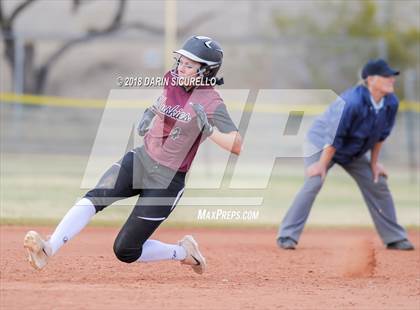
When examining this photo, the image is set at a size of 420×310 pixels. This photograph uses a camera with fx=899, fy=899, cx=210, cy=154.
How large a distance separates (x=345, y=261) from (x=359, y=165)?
71.8 inches

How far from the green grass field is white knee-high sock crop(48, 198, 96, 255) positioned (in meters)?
4.66

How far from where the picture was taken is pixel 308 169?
10648mm

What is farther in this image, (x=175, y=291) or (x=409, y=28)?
(x=409, y=28)

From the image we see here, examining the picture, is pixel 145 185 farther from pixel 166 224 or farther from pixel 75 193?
pixel 75 193

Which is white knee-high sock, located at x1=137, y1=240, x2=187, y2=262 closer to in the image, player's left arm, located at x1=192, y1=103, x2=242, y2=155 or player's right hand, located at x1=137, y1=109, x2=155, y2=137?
player's right hand, located at x1=137, y1=109, x2=155, y2=137

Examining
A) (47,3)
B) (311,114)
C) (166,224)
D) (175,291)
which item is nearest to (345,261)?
(175,291)

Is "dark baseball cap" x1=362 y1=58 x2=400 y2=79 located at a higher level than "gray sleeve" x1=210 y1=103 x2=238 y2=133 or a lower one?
lower

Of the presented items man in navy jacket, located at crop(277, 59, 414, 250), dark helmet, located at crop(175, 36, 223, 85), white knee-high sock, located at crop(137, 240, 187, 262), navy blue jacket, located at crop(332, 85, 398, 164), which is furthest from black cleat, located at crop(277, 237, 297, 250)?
dark helmet, located at crop(175, 36, 223, 85)

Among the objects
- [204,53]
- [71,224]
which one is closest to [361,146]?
[204,53]

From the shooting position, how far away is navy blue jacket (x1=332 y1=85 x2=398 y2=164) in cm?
1017

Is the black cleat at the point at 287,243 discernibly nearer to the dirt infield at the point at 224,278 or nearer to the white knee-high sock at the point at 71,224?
the dirt infield at the point at 224,278

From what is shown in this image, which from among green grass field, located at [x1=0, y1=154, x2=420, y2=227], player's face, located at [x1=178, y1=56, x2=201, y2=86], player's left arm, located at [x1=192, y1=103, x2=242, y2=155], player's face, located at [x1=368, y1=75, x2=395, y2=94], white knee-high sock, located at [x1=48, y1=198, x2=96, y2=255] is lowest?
green grass field, located at [x1=0, y1=154, x2=420, y2=227]

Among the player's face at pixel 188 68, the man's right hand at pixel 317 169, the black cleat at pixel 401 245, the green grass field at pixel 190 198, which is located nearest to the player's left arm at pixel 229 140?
the player's face at pixel 188 68

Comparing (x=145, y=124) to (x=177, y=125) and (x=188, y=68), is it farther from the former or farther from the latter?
(x=188, y=68)
